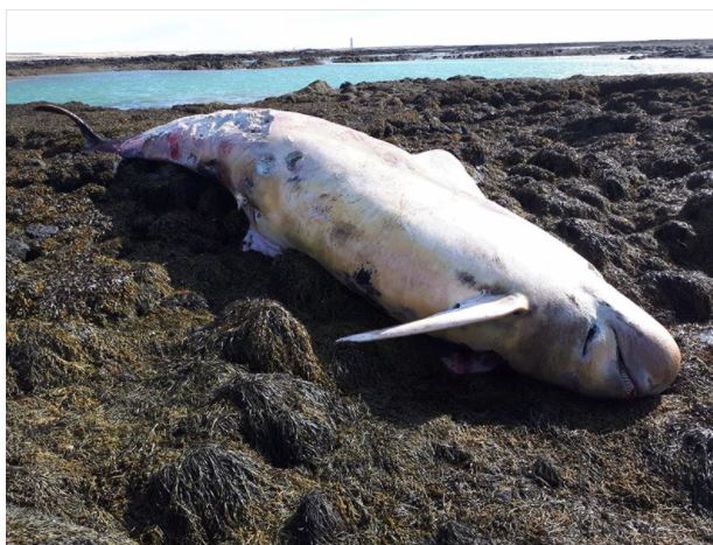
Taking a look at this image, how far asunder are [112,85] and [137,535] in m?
38.3

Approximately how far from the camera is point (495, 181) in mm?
8914

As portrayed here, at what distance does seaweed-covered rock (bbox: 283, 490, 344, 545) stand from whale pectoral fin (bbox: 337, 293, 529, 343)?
1.19 meters

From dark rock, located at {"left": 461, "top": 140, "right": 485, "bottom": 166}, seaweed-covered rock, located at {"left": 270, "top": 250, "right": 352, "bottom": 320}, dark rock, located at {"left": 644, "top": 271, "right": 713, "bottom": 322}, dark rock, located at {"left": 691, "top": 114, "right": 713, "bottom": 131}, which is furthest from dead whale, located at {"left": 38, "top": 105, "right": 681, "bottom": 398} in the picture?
dark rock, located at {"left": 691, "top": 114, "right": 713, "bottom": 131}

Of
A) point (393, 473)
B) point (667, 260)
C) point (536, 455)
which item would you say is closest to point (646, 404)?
point (536, 455)

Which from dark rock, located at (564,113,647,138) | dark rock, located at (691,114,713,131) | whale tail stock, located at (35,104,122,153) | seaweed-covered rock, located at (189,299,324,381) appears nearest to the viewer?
seaweed-covered rock, located at (189,299,324,381)

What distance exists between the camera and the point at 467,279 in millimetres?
5277

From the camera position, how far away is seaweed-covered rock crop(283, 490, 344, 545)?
344 cm

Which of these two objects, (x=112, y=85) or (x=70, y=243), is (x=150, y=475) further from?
(x=112, y=85)

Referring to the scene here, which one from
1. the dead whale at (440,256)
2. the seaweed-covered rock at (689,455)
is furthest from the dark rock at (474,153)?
the seaweed-covered rock at (689,455)

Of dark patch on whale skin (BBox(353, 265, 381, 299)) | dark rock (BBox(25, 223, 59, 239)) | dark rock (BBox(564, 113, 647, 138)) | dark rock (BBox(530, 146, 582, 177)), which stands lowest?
dark patch on whale skin (BBox(353, 265, 381, 299))

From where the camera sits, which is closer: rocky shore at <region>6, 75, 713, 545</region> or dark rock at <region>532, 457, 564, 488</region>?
rocky shore at <region>6, 75, 713, 545</region>

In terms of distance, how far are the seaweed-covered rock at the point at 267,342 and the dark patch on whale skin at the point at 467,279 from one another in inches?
45.6

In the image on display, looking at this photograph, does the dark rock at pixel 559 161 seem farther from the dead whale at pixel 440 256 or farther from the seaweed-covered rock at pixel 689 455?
the seaweed-covered rock at pixel 689 455

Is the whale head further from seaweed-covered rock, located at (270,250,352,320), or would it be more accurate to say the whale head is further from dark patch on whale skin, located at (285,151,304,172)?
dark patch on whale skin, located at (285,151,304,172)
